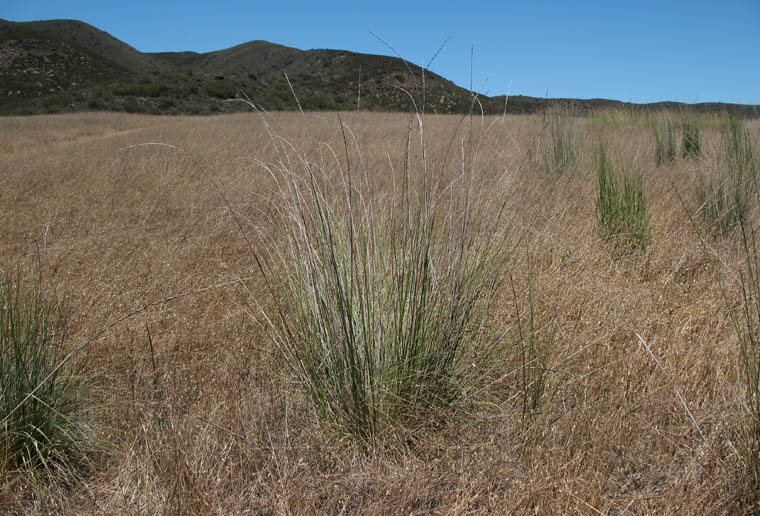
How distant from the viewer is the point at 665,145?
560cm

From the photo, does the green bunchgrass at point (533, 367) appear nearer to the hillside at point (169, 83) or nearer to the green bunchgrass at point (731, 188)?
the hillside at point (169, 83)

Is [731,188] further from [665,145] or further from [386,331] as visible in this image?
[386,331]

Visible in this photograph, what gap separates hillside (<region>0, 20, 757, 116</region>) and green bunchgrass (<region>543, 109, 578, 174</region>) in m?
0.91

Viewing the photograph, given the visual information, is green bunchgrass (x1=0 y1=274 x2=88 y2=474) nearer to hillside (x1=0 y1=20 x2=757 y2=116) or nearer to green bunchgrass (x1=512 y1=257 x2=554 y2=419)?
green bunchgrass (x1=512 y1=257 x2=554 y2=419)

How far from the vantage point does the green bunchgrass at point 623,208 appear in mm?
2930

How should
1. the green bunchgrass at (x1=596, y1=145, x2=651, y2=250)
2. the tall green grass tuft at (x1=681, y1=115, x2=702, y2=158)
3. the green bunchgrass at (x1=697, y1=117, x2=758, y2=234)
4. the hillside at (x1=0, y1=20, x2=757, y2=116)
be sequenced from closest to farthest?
1. the green bunchgrass at (x1=596, y1=145, x2=651, y2=250)
2. the green bunchgrass at (x1=697, y1=117, x2=758, y2=234)
3. the tall green grass tuft at (x1=681, y1=115, x2=702, y2=158)
4. the hillside at (x1=0, y1=20, x2=757, y2=116)

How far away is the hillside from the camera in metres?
20.5

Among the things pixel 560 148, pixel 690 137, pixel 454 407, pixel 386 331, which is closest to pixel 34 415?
pixel 386 331

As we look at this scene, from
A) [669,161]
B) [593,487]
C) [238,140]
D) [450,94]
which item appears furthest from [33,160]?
[669,161]

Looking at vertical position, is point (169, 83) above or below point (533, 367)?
above

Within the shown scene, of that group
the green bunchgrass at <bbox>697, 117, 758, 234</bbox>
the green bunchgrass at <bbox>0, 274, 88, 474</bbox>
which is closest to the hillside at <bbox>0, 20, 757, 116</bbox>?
the green bunchgrass at <bbox>0, 274, 88, 474</bbox>

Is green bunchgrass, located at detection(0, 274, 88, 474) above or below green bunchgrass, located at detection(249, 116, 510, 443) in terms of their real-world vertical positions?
below

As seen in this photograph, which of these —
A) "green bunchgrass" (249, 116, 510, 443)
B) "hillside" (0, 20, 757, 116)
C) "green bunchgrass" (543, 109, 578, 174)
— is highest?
"hillside" (0, 20, 757, 116)

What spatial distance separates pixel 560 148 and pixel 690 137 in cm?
239
